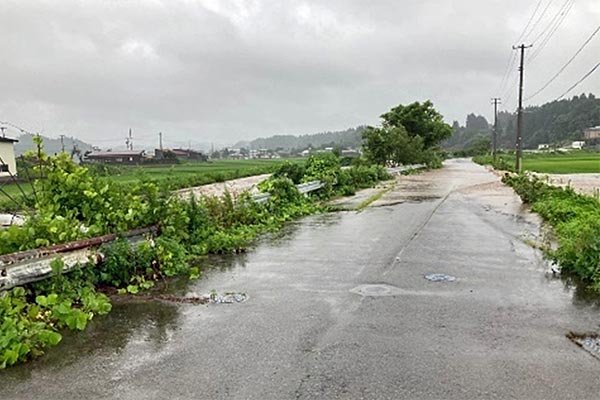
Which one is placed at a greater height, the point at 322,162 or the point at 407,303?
the point at 322,162

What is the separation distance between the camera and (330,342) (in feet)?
15.5

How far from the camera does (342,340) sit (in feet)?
15.7

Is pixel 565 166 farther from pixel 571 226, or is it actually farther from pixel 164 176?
pixel 571 226

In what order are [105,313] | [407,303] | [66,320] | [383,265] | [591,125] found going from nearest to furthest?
[66,320], [105,313], [407,303], [383,265], [591,125]

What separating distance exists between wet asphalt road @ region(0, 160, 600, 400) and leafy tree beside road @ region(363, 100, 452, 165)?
34.9 metres

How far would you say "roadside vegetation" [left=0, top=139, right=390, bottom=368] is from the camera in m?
4.94

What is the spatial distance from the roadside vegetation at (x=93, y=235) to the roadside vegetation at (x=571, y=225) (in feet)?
17.8

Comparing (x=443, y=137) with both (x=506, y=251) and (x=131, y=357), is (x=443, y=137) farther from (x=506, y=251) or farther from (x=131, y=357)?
(x=131, y=357)

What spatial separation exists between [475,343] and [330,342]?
4.44 ft

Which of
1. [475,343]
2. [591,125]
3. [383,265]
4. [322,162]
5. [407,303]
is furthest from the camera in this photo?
[591,125]

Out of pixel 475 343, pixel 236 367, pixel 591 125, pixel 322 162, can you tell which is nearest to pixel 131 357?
pixel 236 367

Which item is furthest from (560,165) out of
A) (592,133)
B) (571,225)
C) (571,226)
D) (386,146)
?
(592,133)

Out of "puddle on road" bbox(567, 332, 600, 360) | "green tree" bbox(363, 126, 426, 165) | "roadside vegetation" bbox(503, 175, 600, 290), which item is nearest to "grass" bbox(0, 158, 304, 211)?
"puddle on road" bbox(567, 332, 600, 360)

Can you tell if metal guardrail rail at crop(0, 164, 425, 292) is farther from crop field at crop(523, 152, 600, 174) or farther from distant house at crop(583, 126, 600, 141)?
distant house at crop(583, 126, 600, 141)
